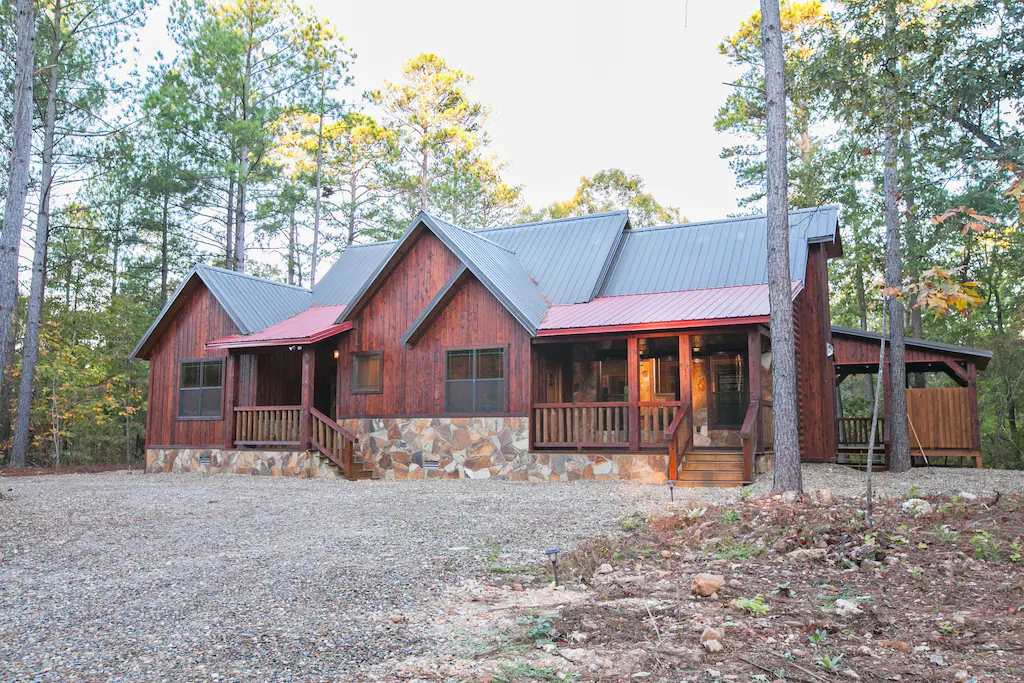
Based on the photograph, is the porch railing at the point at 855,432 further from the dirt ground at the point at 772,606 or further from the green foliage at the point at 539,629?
the green foliage at the point at 539,629

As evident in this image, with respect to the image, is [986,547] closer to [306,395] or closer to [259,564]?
[259,564]

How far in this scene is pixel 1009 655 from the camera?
3.69 meters

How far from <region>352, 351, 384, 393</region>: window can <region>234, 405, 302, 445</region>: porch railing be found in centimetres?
128

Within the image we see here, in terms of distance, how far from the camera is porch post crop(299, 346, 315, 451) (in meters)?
15.7

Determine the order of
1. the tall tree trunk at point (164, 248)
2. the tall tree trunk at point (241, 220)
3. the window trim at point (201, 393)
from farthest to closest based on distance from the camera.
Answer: the tall tree trunk at point (164, 248), the tall tree trunk at point (241, 220), the window trim at point (201, 393)

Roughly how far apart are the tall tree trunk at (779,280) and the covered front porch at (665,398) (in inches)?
104

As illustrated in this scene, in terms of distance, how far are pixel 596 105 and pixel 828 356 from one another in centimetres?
2647

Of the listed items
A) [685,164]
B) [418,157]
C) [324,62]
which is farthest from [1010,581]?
[685,164]

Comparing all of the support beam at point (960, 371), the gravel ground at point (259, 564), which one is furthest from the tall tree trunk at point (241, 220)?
the support beam at point (960, 371)

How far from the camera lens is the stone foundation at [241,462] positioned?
1566 cm

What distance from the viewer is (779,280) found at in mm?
9578

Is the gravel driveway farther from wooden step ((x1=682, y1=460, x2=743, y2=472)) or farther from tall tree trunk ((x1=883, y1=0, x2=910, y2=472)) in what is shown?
tall tree trunk ((x1=883, y1=0, x2=910, y2=472))

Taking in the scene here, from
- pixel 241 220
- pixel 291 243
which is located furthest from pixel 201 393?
pixel 291 243

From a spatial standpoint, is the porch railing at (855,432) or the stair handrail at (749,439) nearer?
the stair handrail at (749,439)
